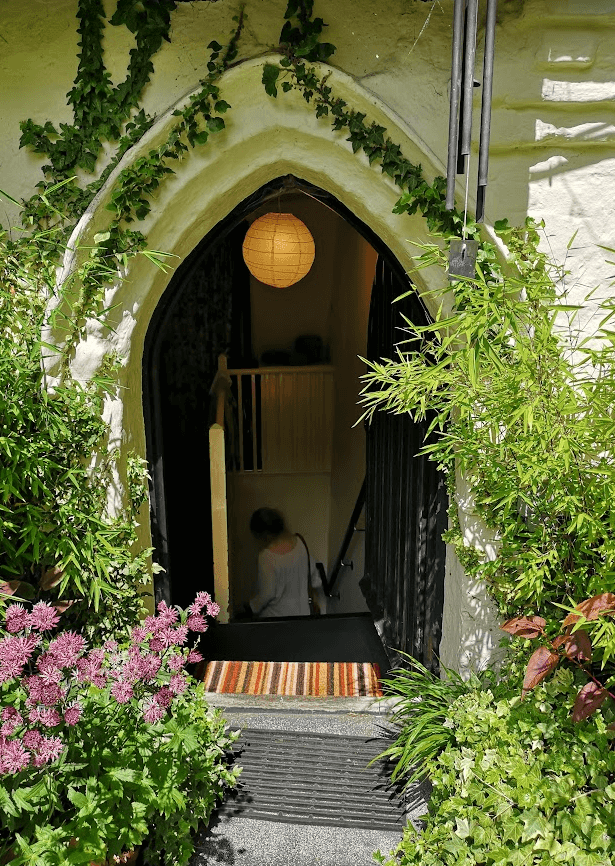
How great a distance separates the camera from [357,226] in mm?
2900

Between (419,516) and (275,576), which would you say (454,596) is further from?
(275,576)

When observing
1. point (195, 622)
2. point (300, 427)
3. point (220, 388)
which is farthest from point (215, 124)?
point (300, 427)

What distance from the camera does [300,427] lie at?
685 centimetres

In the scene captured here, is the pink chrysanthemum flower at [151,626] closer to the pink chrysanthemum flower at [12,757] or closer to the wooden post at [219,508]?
the pink chrysanthemum flower at [12,757]

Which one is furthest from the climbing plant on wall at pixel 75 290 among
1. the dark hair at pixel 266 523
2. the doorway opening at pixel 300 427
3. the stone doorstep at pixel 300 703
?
the dark hair at pixel 266 523

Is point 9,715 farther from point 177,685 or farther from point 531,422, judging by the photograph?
point 531,422

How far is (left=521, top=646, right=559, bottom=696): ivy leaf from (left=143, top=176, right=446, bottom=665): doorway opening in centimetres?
85

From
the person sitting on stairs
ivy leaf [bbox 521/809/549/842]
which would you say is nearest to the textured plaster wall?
ivy leaf [bbox 521/809/549/842]

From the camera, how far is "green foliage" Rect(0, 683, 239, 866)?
5.95ft

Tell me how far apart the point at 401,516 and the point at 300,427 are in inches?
139

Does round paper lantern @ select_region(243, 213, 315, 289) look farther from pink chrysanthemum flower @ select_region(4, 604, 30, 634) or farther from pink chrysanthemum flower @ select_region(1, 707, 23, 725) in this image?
pink chrysanthemum flower @ select_region(1, 707, 23, 725)

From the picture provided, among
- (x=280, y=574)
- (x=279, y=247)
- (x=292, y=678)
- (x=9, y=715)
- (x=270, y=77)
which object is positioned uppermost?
(x=270, y=77)

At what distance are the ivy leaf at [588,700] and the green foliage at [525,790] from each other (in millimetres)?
70

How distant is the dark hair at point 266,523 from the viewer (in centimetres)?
720
